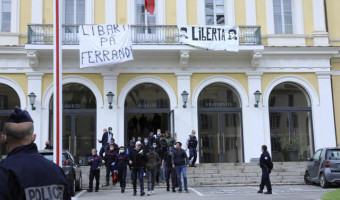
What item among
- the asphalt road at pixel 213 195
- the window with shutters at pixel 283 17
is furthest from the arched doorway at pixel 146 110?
the window with shutters at pixel 283 17

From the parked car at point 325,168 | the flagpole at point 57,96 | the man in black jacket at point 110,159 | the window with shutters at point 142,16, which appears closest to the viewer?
the flagpole at point 57,96

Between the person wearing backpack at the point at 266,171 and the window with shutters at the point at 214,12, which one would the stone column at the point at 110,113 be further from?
the person wearing backpack at the point at 266,171

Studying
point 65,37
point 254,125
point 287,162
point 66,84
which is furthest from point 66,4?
point 287,162

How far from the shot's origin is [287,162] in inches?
904

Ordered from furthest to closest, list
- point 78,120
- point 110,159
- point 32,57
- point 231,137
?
point 231,137, point 78,120, point 32,57, point 110,159

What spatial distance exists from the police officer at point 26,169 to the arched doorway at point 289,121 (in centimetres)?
2239

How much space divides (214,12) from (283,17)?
4.07 m

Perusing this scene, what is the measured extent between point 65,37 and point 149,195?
36.9ft

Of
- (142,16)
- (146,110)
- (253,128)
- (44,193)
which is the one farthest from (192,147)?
(44,193)

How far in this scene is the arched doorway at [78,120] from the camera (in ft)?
77.5

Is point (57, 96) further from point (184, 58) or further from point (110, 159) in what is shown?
point (184, 58)

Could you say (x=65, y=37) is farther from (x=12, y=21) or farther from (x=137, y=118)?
(x=137, y=118)

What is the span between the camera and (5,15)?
2430 centimetres

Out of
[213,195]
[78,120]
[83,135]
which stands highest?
[78,120]
